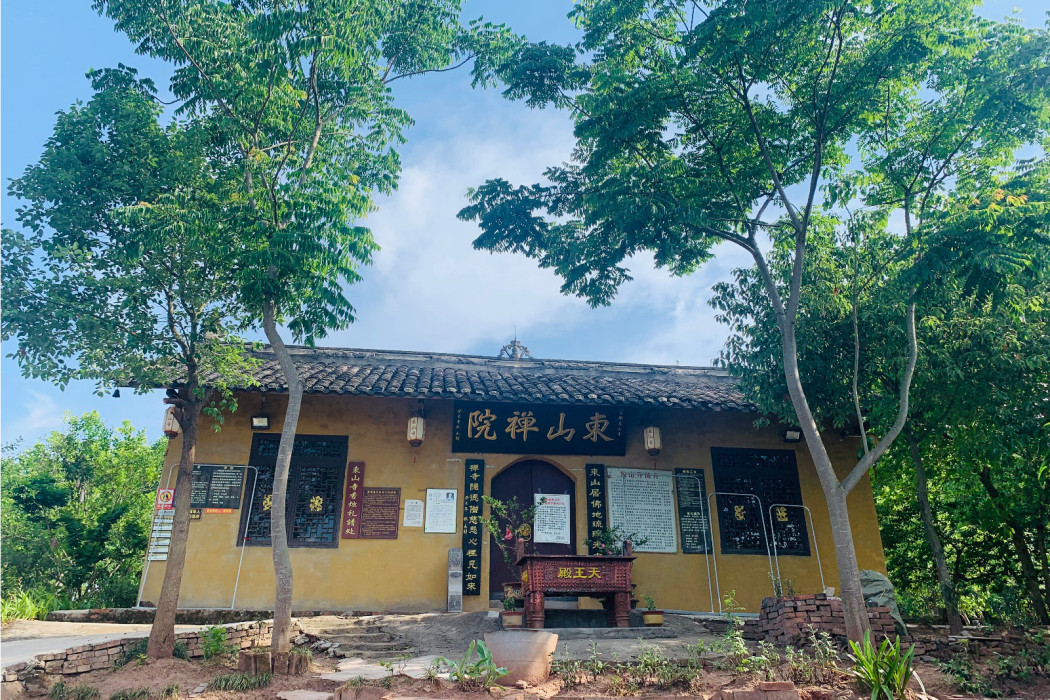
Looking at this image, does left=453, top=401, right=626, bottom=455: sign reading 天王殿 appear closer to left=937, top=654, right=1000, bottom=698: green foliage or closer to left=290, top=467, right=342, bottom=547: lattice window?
left=290, top=467, right=342, bottom=547: lattice window

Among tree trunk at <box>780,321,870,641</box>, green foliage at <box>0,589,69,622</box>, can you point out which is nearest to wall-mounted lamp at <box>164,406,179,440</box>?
green foliage at <box>0,589,69,622</box>

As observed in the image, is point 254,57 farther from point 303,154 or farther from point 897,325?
point 897,325

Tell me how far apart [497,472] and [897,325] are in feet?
19.1

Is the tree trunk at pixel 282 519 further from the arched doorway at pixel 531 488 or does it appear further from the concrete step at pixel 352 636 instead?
the arched doorway at pixel 531 488

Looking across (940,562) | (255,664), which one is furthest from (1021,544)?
(255,664)

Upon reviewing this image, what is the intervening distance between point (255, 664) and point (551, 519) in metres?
5.46

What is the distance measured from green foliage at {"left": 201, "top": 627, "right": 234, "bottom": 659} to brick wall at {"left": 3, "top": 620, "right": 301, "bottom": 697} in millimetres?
66

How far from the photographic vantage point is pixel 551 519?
1033 centimetres

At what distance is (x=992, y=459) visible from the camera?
8.46 meters

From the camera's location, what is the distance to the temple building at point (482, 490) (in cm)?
952

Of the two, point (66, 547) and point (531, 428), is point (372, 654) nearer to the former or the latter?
point (531, 428)

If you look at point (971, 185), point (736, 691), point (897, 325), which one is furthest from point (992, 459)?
point (736, 691)

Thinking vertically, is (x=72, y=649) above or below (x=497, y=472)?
below

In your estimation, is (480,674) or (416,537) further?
(416,537)
